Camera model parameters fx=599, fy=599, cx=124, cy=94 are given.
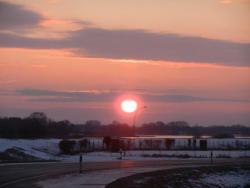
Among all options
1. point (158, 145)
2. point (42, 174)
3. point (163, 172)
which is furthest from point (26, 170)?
point (158, 145)

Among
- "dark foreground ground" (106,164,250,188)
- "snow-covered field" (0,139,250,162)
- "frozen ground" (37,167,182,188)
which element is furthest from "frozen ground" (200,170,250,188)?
"snow-covered field" (0,139,250,162)

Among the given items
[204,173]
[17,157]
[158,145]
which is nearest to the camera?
[204,173]

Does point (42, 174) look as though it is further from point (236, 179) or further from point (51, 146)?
point (51, 146)

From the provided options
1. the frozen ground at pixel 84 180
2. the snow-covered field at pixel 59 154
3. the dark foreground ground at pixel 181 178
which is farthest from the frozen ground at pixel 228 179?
the snow-covered field at pixel 59 154

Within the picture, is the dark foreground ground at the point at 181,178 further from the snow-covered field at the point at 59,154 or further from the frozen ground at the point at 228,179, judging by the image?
the snow-covered field at the point at 59,154

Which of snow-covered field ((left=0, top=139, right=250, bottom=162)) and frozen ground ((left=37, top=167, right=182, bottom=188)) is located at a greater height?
snow-covered field ((left=0, top=139, right=250, bottom=162))

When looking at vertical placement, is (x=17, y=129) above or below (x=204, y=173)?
above

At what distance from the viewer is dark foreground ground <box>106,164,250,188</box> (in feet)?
98.6

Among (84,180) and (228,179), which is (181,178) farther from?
(84,180)

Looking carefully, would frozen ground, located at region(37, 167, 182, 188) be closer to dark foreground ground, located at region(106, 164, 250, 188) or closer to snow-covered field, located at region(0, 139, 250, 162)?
dark foreground ground, located at region(106, 164, 250, 188)

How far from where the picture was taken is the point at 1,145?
186ft

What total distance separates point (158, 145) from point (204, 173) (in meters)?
48.7

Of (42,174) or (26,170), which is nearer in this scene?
(42,174)

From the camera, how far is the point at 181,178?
121ft
